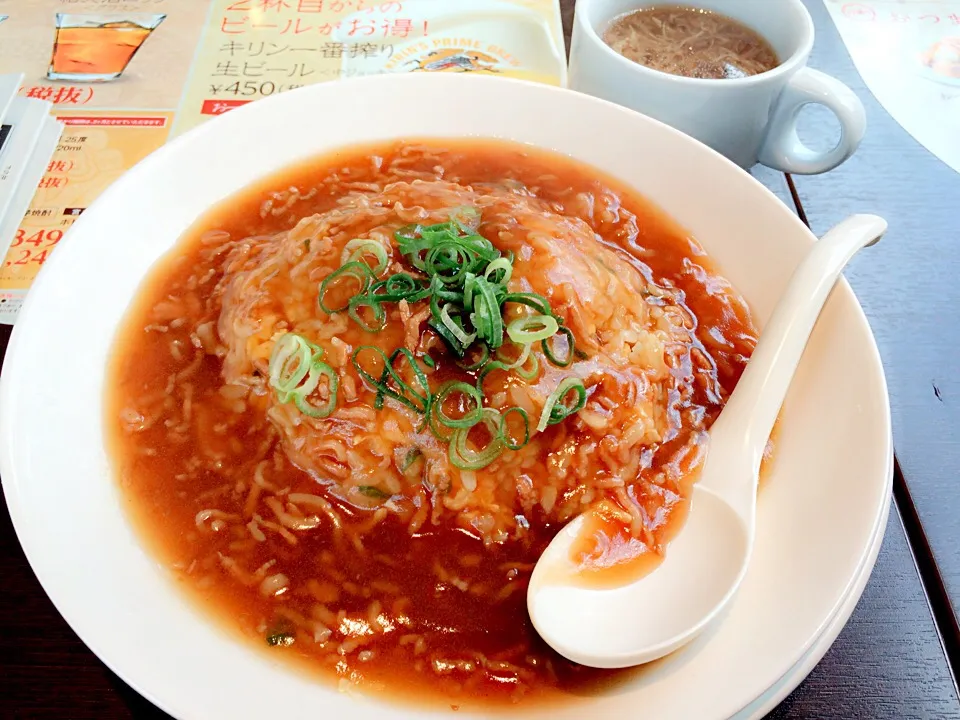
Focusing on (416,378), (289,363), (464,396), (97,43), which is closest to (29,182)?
(97,43)

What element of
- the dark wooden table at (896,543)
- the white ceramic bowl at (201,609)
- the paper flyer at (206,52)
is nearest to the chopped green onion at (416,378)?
the white ceramic bowl at (201,609)

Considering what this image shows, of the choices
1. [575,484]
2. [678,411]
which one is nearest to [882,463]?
[678,411]

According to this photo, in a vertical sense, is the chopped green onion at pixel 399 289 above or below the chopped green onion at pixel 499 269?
below

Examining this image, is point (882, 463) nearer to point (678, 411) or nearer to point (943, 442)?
point (678, 411)

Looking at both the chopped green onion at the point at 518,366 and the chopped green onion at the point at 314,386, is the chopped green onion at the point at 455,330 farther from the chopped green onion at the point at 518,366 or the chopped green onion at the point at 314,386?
the chopped green onion at the point at 314,386

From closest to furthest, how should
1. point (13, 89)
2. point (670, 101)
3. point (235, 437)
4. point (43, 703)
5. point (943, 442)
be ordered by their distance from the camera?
point (43, 703), point (235, 437), point (943, 442), point (670, 101), point (13, 89)

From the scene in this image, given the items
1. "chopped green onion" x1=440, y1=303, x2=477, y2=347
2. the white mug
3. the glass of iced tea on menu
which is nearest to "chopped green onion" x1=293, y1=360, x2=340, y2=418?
"chopped green onion" x1=440, y1=303, x2=477, y2=347
